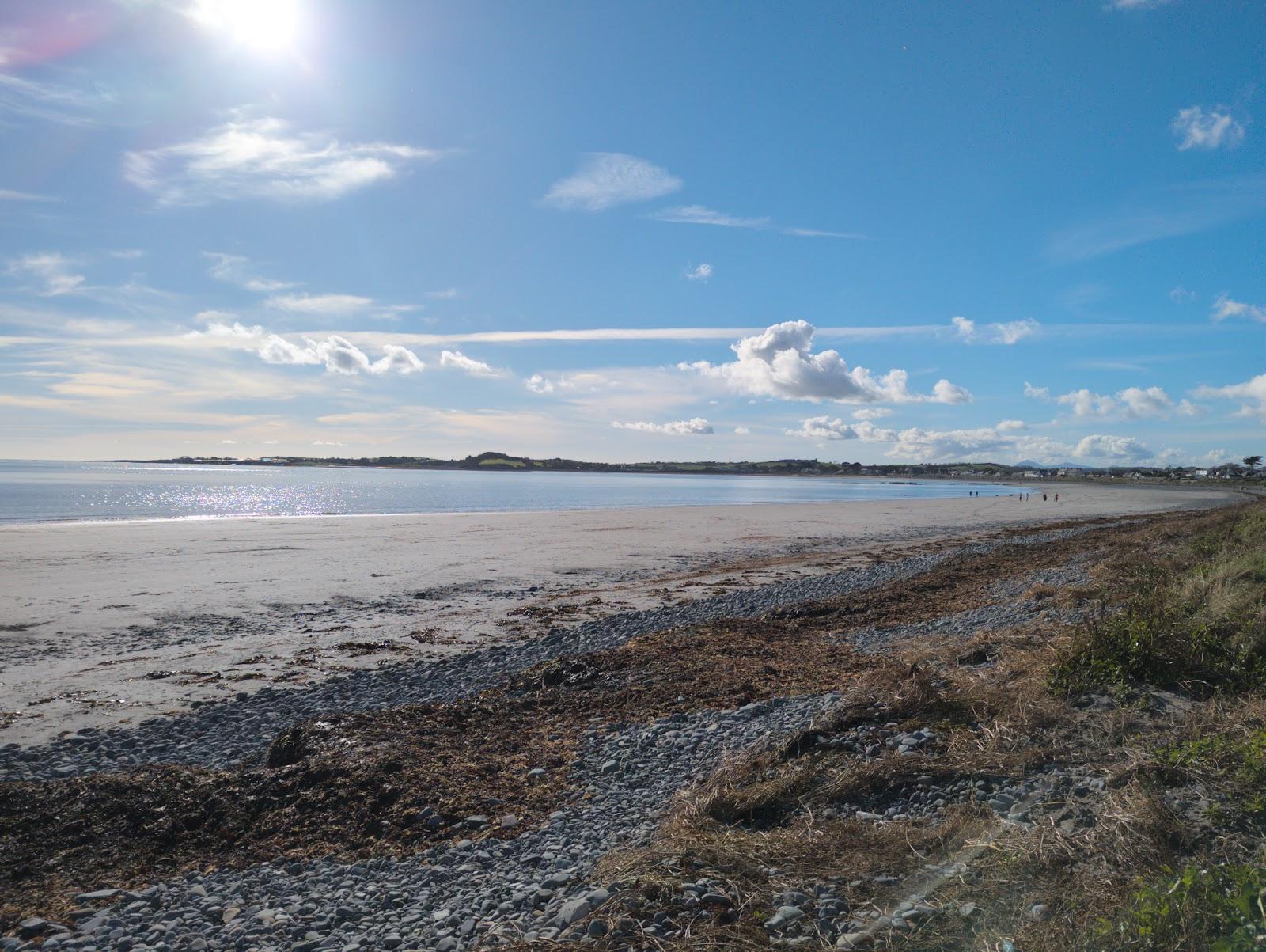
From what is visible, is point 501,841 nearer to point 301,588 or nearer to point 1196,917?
point 1196,917

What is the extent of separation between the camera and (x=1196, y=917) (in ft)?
10.7

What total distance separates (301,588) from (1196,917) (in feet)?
63.8

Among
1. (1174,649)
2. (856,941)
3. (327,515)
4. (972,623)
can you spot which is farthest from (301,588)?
(327,515)

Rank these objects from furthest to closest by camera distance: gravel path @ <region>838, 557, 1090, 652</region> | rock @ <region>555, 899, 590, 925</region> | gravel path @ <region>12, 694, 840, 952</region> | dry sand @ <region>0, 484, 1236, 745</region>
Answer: gravel path @ <region>838, 557, 1090, 652</region> < dry sand @ <region>0, 484, 1236, 745</region> < gravel path @ <region>12, 694, 840, 952</region> < rock @ <region>555, 899, 590, 925</region>

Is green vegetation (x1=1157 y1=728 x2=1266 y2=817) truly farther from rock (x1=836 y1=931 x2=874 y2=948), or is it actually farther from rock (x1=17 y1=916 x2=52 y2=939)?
rock (x1=17 y1=916 x2=52 y2=939)

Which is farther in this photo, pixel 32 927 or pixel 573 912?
pixel 32 927

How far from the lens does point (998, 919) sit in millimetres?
3754

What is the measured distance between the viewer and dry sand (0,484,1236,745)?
11258 mm

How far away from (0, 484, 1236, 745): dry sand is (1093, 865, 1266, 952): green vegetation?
34.5 ft

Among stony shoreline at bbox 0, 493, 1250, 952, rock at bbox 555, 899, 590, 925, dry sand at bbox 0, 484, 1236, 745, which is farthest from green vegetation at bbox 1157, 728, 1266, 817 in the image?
dry sand at bbox 0, 484, 1236, 745

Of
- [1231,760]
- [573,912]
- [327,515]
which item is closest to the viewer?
[573,912]

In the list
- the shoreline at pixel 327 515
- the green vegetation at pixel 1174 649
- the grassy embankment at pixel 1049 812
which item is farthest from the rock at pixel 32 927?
the shoreline at pixel 327 515

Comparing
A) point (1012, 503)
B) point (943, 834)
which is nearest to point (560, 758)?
point (943, 834)

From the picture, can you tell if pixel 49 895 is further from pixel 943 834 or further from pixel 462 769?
pixel 943 834
